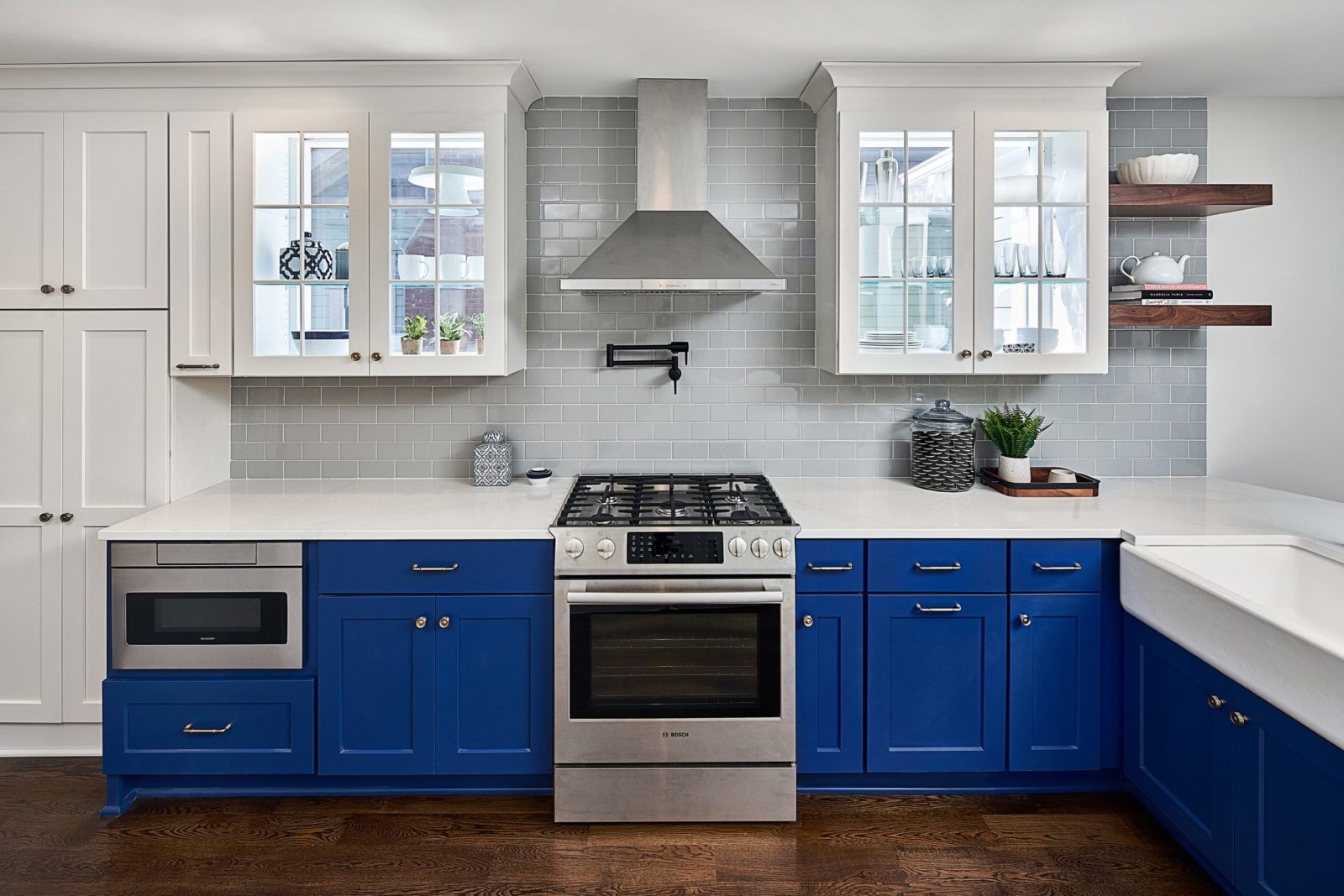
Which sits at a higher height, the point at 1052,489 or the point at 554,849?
the point at 1052,489

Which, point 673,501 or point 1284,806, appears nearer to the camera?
point 1284,806

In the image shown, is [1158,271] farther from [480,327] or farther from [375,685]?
[375,685]

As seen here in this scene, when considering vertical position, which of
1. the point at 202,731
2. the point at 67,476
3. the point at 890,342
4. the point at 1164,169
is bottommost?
the point at 202,731

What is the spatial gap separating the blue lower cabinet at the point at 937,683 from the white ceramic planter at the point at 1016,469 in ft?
2.18

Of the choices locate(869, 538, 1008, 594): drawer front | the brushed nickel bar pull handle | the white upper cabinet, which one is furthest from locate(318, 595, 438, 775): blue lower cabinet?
the white upper cabinet

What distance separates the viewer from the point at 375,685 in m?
2.78

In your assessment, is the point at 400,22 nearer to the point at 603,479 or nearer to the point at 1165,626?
the point at 603,479

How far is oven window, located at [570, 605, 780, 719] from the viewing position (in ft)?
8.91

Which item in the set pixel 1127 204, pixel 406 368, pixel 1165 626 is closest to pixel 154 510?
pixel 406 368

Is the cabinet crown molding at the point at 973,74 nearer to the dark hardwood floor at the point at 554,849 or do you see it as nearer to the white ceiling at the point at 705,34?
the white ceiling at the point at 705,34

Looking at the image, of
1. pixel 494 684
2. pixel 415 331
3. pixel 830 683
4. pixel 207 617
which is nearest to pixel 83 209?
pixel 415 331

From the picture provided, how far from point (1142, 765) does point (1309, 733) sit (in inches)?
33.2

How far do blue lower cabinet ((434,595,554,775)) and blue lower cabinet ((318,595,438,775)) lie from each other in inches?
2.0

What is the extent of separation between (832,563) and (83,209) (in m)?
2.74
